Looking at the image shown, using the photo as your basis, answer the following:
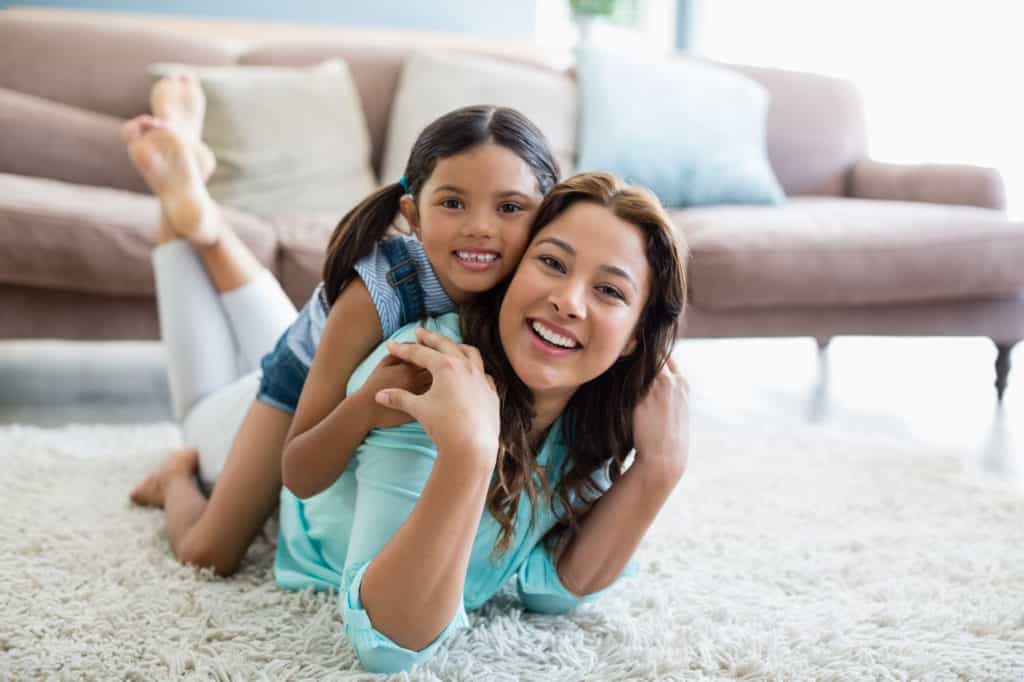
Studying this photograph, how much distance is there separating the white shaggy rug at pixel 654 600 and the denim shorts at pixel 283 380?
0.23m

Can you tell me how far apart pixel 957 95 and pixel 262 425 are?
3187 mm

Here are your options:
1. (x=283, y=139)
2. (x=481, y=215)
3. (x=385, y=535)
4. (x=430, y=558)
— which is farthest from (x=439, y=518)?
(x=283, y=139)

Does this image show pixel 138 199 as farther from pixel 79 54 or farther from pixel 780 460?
pixel 780 460

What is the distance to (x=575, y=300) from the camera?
99 cm

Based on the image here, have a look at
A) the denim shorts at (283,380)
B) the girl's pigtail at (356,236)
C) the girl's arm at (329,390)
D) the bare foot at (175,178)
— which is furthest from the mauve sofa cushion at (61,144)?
the girl's arm at (329,390)

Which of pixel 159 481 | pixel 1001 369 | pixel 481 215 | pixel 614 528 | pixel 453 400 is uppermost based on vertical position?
pixel 481 215

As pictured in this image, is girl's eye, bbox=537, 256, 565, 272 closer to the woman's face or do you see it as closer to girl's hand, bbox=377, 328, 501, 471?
the woman's face

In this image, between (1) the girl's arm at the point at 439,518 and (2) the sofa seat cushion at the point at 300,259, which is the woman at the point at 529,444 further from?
(2) the sofa seat cushion at the point at 300,259

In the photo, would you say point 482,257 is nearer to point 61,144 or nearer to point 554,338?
point 554,338

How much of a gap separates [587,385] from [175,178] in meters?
0.97

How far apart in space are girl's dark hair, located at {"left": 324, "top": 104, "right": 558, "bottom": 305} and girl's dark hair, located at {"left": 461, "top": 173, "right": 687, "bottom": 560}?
0.08 m

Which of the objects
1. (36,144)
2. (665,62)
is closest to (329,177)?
(36,144)

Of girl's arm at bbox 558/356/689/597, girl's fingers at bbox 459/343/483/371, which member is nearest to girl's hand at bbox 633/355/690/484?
girl's arm at bbox 558/356/689/597

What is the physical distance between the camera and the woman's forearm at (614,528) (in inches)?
43.4
